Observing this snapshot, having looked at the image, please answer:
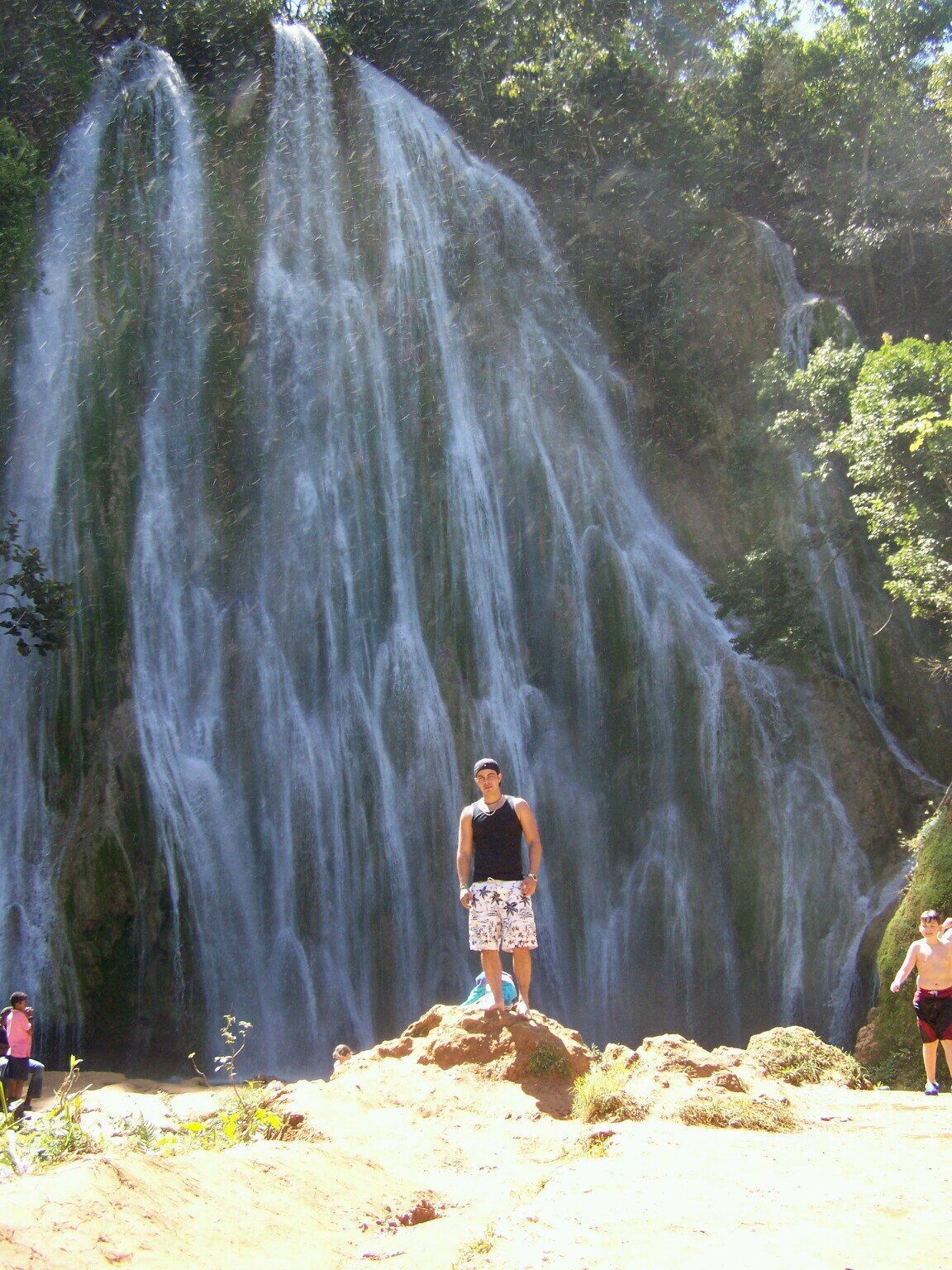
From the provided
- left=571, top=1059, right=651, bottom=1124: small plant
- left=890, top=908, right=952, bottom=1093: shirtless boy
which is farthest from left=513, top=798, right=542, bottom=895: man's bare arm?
left=890, top=908, right=952, bottom=1093: shirtless boy

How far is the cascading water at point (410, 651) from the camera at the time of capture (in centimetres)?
1379

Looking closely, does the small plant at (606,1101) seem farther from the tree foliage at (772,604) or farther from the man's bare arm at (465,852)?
the tree foliage at (772,604)

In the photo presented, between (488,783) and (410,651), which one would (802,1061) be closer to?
(488,783)

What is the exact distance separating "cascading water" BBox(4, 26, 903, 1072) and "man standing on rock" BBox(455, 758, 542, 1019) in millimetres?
7270

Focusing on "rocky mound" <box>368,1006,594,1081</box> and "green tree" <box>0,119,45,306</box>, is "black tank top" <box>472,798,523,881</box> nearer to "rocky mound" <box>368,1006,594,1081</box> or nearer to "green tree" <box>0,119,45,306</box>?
"rocky mound" <box>368,1006,594,1081</box>

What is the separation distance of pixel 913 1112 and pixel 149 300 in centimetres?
1513

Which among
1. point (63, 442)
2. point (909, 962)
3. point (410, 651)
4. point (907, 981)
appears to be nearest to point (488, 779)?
point (909, 962)

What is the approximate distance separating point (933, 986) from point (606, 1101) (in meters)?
2.85

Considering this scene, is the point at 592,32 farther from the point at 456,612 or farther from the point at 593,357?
the point at 456,612

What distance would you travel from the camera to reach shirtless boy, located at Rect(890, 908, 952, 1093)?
6.97m

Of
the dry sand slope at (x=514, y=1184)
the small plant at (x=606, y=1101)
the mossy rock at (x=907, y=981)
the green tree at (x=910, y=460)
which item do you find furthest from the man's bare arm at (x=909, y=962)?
the green tree at (x=910, y=460)

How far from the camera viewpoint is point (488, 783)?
6.39 metres

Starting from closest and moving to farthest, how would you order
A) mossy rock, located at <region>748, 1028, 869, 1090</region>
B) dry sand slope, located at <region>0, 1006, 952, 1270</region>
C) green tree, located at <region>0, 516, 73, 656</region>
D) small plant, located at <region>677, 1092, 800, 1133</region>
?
1. dry sand slope, located at <region>0, 1006, 952, 1270</region>
2. small plant, located at <region>677, 1092, 800, 1133</region>
3. mossy rock, located at <region>748, 1028, 869, 1090</region>
4. green tree, located at <region>0, 516, 73, 656</region>

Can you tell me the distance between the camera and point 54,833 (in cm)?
1389
